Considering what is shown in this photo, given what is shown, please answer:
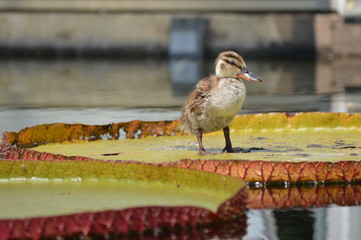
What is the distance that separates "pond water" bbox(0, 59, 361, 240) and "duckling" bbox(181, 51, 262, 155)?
94 cm

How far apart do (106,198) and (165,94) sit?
21.1 ft

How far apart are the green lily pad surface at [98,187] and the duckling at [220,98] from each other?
838 mm

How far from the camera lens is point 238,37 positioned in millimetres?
15008

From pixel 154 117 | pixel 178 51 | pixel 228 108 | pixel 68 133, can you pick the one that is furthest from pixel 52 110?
pixel 178 51

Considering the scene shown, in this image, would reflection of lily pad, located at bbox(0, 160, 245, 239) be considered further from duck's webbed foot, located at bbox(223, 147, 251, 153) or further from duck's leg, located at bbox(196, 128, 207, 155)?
duck's webbed foot, located at bbox(223, 147, 251, 153)

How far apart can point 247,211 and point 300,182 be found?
584mm

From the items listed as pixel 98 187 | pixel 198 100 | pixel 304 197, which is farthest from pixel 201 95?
pixel 98 187

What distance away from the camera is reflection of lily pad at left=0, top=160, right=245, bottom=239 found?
322 centimetres

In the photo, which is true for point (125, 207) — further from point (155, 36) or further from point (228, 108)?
point (155, 36)

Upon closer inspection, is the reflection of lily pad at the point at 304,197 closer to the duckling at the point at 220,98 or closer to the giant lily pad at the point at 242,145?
the giant lily pad at the point at 242,145

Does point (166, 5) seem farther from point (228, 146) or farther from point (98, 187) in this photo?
point (98, 187)

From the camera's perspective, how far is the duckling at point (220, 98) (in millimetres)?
4699

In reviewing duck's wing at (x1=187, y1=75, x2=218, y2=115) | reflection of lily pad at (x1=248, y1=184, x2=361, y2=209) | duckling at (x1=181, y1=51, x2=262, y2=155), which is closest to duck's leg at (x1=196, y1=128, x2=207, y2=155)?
duckling at (x1=181, y1=51, x2=262, y2=155)

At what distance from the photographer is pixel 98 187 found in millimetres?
3920
